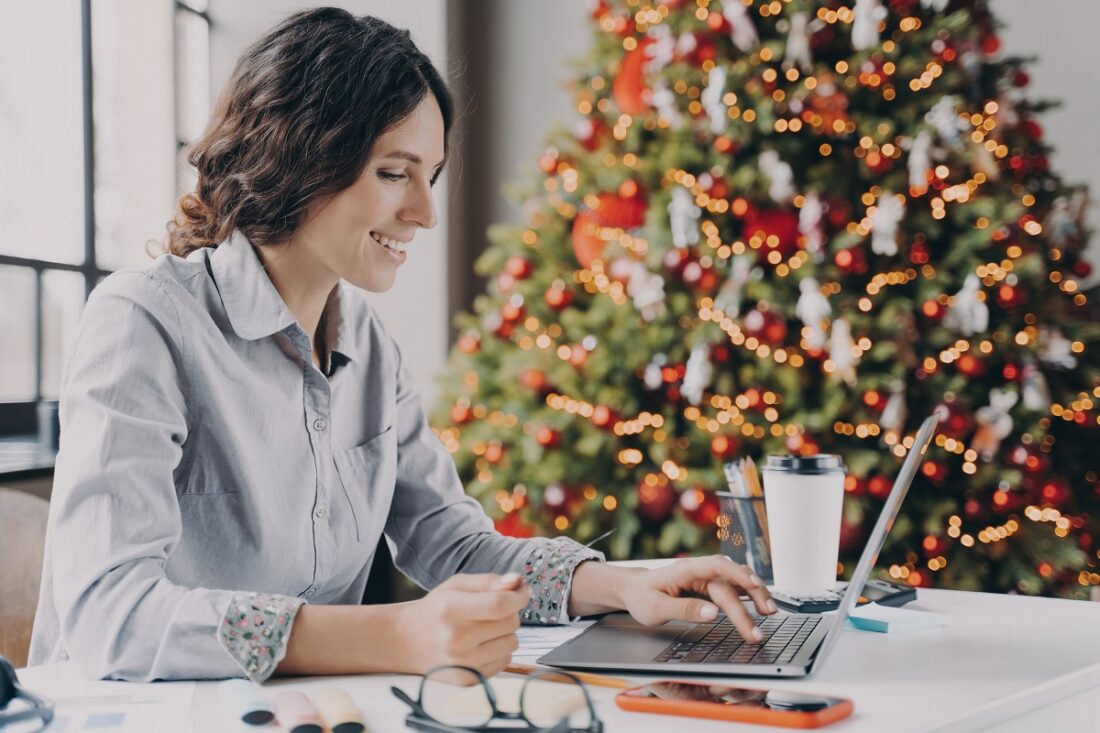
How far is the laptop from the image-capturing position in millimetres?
800

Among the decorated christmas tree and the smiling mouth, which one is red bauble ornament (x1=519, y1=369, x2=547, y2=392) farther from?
the smiling mouth

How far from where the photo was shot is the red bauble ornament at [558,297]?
2.82 meters

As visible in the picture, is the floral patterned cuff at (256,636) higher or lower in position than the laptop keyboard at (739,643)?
higher

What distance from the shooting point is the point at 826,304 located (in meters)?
2.43

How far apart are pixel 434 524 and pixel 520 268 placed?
1.72 m

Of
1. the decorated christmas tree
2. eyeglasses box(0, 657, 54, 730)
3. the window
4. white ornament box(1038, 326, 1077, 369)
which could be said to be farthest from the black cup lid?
the window

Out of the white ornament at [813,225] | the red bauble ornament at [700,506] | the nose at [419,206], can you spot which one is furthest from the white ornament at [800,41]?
the nose at [419,206]

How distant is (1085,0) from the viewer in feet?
9.73

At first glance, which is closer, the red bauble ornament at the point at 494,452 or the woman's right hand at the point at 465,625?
the woman's right hand at the point at 465,625

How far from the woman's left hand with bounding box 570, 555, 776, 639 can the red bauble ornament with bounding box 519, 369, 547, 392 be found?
1.71 metres

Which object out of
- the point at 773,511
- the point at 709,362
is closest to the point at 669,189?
the point at 709,362

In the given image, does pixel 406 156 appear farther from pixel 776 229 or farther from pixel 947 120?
pixel 947 120

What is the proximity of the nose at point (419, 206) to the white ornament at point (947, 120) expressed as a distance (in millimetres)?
1725

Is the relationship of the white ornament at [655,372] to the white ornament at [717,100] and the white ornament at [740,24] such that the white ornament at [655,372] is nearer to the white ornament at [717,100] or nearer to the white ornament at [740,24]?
the white ornament at [717,100]
